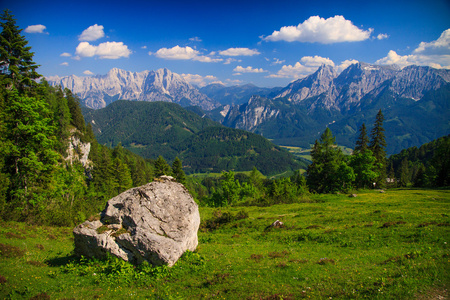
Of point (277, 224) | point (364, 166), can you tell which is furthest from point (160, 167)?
point (364, 166)

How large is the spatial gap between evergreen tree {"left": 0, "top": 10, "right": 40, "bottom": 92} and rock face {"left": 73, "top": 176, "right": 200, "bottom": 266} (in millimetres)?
37127

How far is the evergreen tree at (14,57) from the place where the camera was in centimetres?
3716

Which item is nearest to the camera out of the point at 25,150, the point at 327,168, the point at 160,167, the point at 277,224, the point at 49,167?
the point at 25,150

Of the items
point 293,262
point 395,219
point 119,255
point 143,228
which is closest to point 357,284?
point 293,262

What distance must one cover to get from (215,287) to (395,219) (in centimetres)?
2262

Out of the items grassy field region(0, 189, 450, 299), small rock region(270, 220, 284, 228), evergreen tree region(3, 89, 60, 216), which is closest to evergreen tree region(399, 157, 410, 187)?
grassy field region(0, 189, 450, 299)

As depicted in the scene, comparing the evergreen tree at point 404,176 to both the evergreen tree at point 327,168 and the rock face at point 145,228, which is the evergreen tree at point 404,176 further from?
the rock face at point 145,228

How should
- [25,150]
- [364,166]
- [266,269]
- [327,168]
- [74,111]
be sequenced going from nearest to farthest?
[266,269] → [25,150] → [364,166] → [327,168] → [74,111]

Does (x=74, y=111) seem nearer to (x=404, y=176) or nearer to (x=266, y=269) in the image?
(x=266, y=269)

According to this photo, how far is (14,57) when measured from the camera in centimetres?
3731

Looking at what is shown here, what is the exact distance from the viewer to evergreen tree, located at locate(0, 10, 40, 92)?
37156mm

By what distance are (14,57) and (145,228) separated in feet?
138

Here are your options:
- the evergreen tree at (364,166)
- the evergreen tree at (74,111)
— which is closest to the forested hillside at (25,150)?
the evergreen tree at (74,111)

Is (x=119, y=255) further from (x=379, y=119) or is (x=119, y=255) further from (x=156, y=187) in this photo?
(x=379, y=119)
